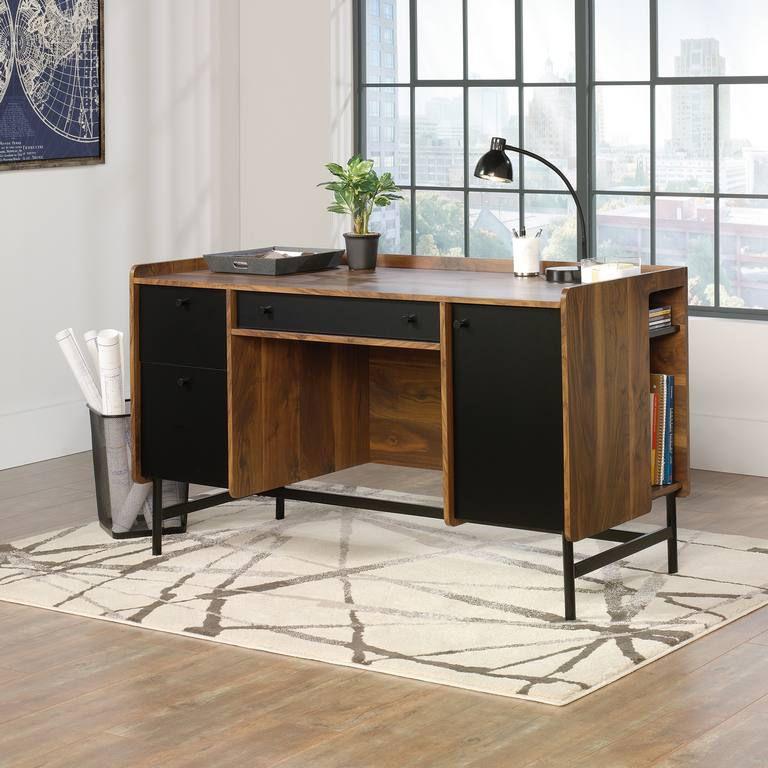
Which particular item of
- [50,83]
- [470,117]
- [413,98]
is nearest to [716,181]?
[470,117]

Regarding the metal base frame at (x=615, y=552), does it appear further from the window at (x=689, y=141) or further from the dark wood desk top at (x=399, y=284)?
the window at (x=689, y=141)

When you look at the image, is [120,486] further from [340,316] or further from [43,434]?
[43,434]

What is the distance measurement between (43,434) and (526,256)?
2.53m

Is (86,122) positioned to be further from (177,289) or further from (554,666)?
(554,666)

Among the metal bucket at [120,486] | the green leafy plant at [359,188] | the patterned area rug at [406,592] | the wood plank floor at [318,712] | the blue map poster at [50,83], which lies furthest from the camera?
the blue map poster at [50,83]

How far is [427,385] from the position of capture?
4547 millimetres

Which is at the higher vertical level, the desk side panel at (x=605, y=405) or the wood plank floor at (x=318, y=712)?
the desk side panel at (x=605, y=405)

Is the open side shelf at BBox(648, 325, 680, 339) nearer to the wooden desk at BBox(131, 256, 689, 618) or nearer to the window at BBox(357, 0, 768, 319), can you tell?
the wooden desk at BBox(131, 256, 689, 618)

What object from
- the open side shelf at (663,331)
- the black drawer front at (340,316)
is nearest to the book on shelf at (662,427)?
the open side shelf at (663,331)

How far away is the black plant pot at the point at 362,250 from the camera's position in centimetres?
443

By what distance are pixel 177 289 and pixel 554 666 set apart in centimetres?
162

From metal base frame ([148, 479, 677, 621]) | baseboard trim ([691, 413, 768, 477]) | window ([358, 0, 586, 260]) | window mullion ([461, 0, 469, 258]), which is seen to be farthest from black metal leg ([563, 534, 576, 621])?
window mullion ([461, 0, 469, 258])

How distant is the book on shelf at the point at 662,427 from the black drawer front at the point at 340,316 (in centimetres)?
63

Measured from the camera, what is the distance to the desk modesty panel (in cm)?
359
